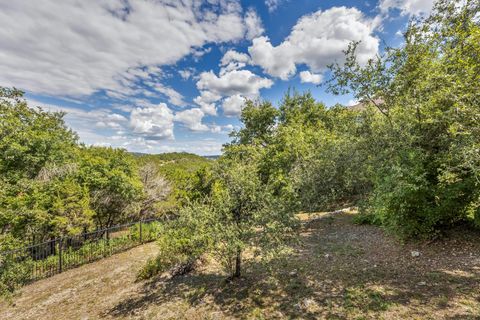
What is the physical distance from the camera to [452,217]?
5.91 metres

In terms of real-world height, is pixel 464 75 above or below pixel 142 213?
above

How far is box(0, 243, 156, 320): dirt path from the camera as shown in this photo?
5633 millimetres

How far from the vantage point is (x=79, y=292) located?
660 centimetres

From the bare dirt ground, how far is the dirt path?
1.4 inches

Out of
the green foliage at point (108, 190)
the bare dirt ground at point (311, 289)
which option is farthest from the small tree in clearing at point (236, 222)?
the green foliage at point (108, 190)

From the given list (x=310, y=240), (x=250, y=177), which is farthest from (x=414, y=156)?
(x=310, y=240)

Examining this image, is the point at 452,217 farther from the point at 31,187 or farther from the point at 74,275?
the point at 31,187

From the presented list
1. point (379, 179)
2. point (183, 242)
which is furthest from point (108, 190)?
point (379, 179)

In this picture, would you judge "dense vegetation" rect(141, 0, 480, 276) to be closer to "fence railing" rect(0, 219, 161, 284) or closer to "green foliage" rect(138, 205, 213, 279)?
"green foliage" rect(138, 205, 213, 279)

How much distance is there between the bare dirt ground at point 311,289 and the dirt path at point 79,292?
35 millimetres

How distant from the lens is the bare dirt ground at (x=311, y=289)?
13.2 feet

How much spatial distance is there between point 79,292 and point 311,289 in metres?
6.62

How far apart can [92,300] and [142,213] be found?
995 centimetres

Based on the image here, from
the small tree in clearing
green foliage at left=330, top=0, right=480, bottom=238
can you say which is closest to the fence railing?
Answer: the small tree in clearing
